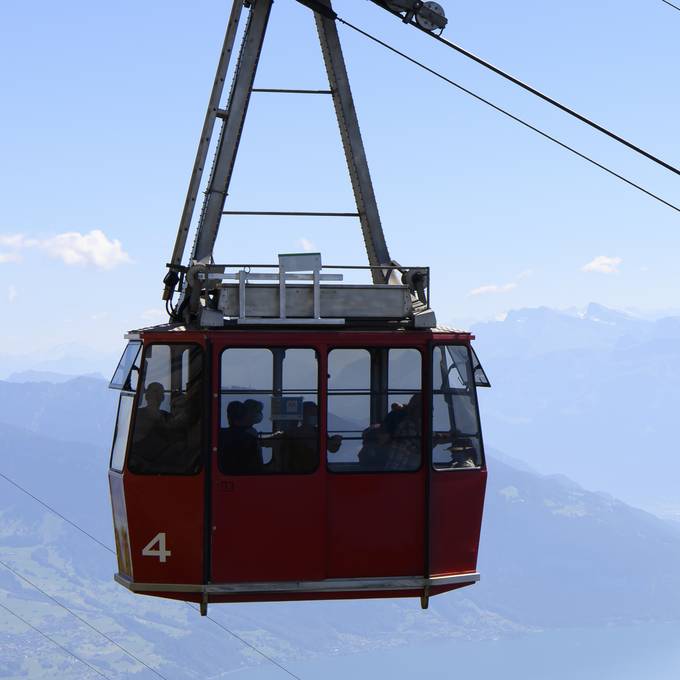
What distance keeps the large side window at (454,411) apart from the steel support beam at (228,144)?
3.59 meters

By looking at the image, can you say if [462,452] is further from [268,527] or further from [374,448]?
[268,527]

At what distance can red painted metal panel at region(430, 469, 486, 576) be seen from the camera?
45.8 feet

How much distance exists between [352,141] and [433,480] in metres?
5.03

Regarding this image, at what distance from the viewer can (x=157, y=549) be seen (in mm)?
13602

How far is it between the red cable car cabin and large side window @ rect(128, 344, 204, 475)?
0.05ft

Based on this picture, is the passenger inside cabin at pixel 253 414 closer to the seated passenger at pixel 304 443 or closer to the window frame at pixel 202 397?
the seated passenger at pixel 304 443

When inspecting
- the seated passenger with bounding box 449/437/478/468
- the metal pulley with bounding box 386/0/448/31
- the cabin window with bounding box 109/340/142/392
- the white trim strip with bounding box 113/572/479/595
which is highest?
the metal pulley with bounding box 386/0/448/31

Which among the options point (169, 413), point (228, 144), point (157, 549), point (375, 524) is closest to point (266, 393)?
point (169, 413)

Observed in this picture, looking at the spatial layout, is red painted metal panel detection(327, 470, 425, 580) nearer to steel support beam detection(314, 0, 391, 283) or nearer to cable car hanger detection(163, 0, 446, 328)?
cable car hanger detection(163, 0, 446, 328)

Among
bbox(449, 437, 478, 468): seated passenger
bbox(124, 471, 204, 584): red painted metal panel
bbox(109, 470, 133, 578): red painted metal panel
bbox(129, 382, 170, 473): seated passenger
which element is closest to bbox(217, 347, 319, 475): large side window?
bbox(124, 471, 204, 584): red painted metal panel

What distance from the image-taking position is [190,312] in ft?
45.8

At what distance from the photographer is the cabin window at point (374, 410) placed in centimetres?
1354

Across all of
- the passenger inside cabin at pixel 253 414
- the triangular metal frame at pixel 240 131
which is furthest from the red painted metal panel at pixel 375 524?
the triangular metal frame at pixel 240 131

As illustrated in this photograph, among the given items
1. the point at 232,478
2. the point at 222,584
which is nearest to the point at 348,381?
the point at 232,478
